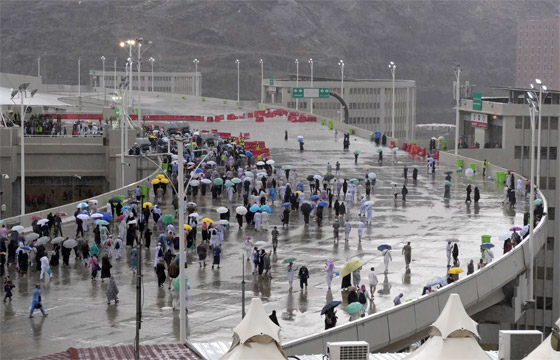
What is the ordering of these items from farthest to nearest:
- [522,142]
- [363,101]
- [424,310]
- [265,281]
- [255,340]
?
[363,101], [522,142], [265,281], [424,310], [255,340]

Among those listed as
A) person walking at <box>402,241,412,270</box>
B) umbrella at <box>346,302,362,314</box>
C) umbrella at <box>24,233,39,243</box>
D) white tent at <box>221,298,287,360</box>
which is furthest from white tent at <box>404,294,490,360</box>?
umbrella at <box>24,233,39,243</box>

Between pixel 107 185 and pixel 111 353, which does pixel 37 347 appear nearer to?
pixel 111 353

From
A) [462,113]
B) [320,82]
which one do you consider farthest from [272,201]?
[320,82]

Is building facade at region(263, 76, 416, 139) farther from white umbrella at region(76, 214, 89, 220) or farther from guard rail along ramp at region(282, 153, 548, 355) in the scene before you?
guard rail along ramp at region(282, 153, 548, 355)

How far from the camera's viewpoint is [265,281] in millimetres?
38250

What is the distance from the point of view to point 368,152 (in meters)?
80.0

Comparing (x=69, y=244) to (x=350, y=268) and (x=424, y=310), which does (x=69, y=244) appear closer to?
(x=350, y=268)

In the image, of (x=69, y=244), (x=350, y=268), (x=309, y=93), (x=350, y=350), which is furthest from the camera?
(x=309, y=93)

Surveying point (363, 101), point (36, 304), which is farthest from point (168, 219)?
point (363, 101)

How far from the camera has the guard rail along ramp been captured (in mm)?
29411

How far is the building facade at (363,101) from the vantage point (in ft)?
471

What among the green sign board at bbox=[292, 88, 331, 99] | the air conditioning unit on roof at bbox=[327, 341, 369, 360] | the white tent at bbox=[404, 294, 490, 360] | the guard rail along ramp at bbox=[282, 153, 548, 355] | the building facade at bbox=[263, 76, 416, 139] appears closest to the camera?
the white tent at bbox=[404, 294, 490, 360]

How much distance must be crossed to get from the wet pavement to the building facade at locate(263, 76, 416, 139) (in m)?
81.0

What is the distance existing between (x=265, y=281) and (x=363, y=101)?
116 metres
